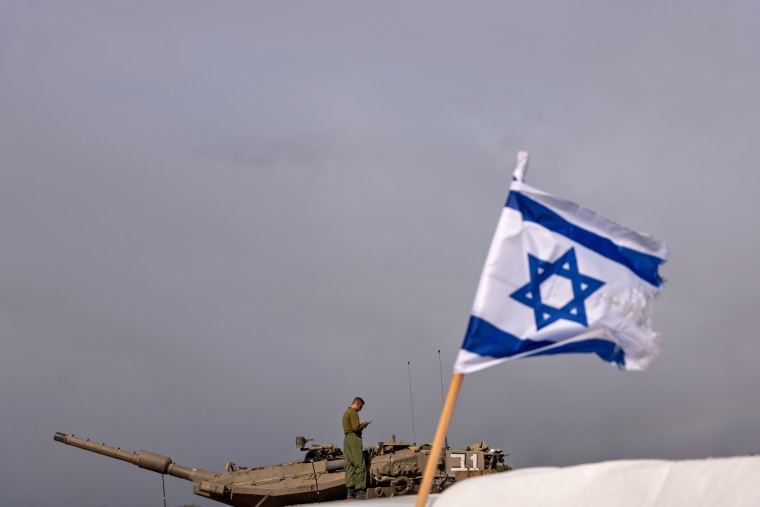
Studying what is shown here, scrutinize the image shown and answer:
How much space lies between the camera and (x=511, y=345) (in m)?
5.88

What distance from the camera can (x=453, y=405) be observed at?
5.61 m

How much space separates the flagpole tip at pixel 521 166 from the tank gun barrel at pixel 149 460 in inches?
652

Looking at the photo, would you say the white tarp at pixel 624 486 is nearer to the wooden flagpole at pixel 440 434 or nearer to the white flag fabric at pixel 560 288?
the wooden flagpole at pixel 440 434

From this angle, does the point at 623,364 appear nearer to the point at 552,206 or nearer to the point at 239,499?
the point at 552,206

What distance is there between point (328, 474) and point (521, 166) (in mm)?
13938

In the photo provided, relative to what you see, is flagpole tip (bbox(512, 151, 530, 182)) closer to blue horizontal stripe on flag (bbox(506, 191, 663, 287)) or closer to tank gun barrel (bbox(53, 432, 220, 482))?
blue horizontal stripe on flag (bbox(506, 191, 663, 287))

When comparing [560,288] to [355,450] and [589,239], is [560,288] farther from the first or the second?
[355,450]

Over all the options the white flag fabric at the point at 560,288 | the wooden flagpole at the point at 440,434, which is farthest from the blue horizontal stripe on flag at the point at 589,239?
the wooden flagpole at the point at 440,434

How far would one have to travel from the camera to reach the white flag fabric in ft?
19.2

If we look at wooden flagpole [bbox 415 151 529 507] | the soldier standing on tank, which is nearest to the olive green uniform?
the soldier standing on tank

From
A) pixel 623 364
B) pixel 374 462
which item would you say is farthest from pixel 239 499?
pixel 623 364

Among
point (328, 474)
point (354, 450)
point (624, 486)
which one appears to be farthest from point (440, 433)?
point (328, 474)

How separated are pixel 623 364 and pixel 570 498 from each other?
0.96 meters

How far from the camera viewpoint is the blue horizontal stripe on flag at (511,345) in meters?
5.79
